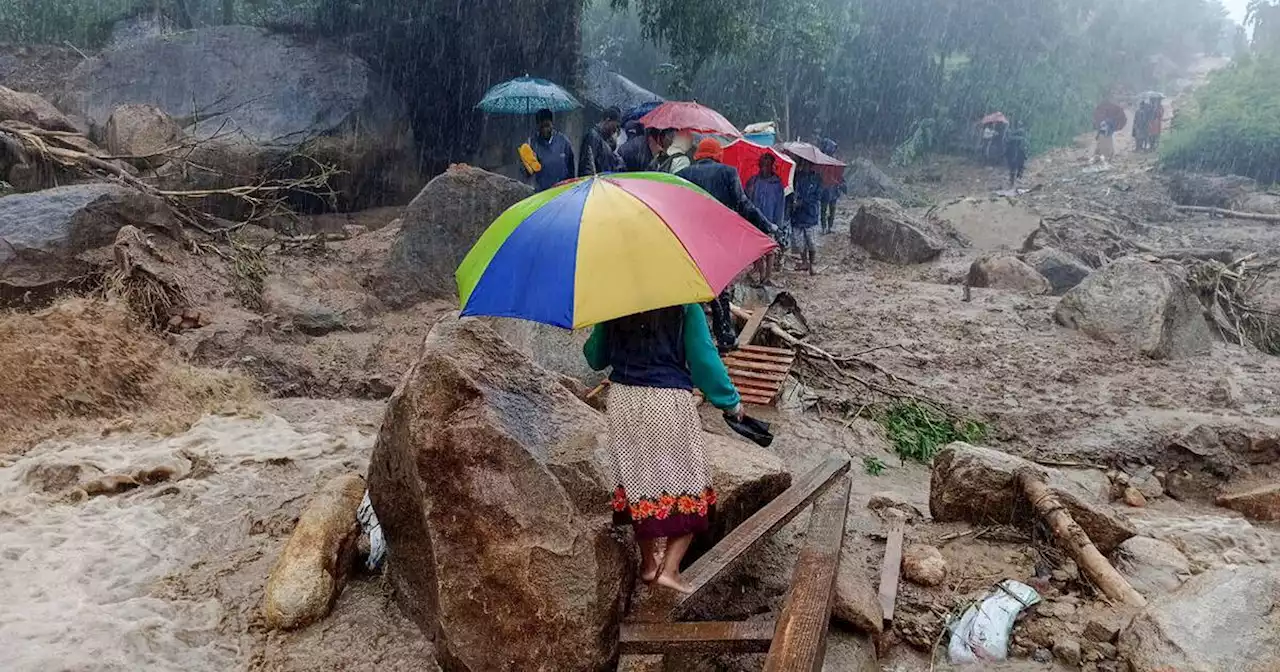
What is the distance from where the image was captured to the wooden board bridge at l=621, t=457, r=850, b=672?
277 cm

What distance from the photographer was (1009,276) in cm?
1070

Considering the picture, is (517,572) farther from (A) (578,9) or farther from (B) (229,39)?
(A) (578,9)

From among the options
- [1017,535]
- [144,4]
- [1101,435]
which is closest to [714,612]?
[1017,535]

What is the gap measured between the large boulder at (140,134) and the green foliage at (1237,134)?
22.7m

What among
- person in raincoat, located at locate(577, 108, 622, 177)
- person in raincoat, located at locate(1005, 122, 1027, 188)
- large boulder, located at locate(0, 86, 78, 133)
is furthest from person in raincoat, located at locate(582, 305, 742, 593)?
person in raincoat, located at locate(1005, 122, 1027, 188)

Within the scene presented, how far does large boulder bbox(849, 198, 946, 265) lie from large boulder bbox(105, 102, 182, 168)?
10.0 m

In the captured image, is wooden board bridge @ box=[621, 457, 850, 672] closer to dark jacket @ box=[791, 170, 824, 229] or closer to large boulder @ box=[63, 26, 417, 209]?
dark jacket @ box=[791, 170, 824, 229]

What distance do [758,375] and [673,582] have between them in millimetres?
3589

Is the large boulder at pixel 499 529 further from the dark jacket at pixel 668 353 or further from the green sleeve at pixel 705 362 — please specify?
the green sleeve at pixel 705 362

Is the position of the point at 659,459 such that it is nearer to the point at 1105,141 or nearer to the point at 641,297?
the point at 641,297

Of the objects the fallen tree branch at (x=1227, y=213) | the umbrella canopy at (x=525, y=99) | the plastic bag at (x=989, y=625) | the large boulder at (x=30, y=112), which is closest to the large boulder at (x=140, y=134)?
the large boulder at (x=30, y=112)

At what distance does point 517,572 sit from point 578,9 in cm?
1322

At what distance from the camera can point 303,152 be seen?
451 inches

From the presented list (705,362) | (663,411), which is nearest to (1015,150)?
(705,362)
